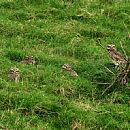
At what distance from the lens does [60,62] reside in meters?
6.56

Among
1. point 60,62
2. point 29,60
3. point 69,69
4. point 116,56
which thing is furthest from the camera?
point 60,62

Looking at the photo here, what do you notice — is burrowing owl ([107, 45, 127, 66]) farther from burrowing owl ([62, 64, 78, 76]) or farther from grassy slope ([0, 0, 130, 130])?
burrowing owl ([62, 64, 78, 76])

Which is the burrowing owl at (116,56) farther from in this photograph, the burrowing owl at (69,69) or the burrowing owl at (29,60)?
the burrowing owl at (29,60)

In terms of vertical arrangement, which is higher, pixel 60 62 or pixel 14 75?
pixel 14 75

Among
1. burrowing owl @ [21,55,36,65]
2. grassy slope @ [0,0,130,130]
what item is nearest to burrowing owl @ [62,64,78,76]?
grassy slope @ [0,0,130,130]

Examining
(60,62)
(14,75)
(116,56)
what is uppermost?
(116,56)

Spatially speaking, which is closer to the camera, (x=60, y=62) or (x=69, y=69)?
(x=69, y=69)

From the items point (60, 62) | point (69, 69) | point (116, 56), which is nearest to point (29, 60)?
point (60, 62)

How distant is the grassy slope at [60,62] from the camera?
204 inches

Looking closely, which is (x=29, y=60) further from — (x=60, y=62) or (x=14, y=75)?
(x=14, y=75)

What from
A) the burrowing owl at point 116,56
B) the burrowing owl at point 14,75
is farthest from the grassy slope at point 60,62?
the burrowing owl at point 116,56

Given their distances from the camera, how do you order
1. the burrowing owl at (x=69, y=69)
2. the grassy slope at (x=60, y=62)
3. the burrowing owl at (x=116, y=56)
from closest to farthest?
the grassy slope at (x=60, y=62), the burrowing owl at (x=116, y=56), the burrowing owl at (x=69, y=69)

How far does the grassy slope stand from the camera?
519cm

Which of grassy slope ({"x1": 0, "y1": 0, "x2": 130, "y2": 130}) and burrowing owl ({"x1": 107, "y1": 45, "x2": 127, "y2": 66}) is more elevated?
burrowing owl ({"x1": 107, "y1": 45, "x2": 127, "y2": 66})
